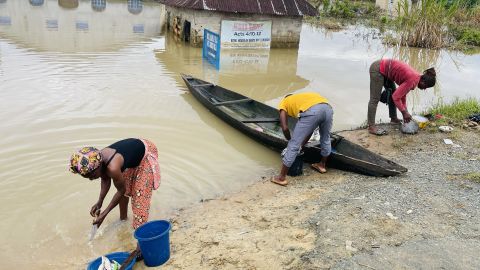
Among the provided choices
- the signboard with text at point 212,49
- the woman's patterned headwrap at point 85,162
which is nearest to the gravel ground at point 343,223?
the woman's patterned headwrap at point 85,162

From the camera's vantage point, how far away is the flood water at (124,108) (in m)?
4.49

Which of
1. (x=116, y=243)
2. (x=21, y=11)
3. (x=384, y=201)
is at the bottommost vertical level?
(x=116, y=243)

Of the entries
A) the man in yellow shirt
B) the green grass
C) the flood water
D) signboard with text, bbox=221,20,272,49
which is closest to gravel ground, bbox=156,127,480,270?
the man in yellow shirt

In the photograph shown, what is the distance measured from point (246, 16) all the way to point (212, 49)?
11.3ft

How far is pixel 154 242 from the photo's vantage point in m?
3.31

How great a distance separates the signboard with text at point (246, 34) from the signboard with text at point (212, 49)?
81.7 inches

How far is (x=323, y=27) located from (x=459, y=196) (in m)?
20.6

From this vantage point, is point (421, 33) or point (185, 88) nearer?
point (185, 88)

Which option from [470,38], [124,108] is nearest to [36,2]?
[124,108]

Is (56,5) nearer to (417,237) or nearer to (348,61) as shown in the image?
(348,61)

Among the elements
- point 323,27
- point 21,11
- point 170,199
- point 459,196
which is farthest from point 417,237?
point 21,11

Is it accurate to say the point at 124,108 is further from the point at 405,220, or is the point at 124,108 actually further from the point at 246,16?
the point at 246,16

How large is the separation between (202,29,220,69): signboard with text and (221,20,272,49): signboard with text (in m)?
2.08

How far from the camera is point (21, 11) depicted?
24141mm
